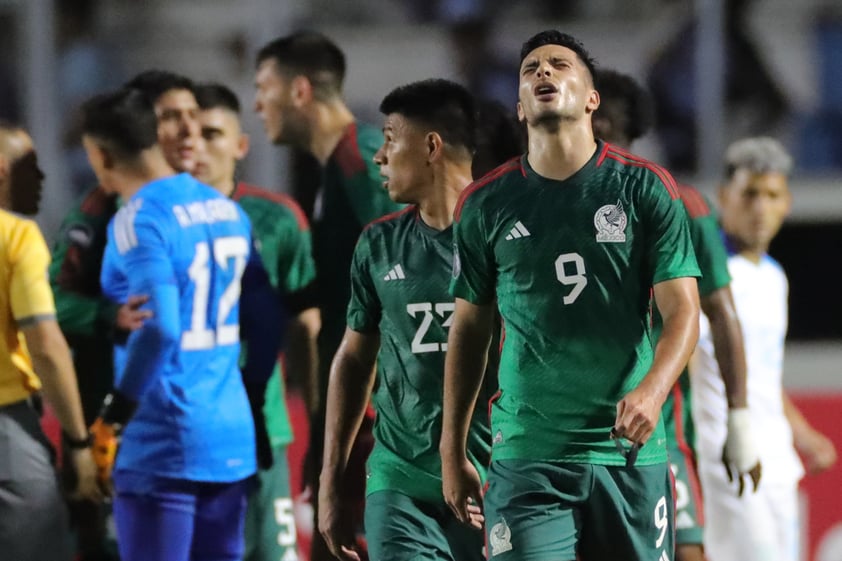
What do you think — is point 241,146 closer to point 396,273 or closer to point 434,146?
point 434,146

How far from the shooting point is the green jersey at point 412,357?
4.84 meters

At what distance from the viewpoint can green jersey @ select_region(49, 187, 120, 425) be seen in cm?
631

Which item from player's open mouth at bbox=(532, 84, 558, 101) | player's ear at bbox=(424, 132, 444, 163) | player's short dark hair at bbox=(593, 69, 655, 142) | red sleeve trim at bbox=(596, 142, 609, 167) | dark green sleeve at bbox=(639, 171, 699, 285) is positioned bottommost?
dark green sleeve at bbox=(639, 171, 699, 285)

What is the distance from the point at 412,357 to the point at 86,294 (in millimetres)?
1962

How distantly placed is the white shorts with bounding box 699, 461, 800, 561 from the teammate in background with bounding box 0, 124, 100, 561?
8.91 ft

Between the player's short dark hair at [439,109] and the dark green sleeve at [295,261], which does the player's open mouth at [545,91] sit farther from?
the dark green sleeve at [295,261]

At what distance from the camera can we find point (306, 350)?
6.40m

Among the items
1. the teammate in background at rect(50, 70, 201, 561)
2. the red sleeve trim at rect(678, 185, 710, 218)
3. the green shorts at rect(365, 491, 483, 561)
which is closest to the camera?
the green shorts at rect(365, 491, 483, 561)

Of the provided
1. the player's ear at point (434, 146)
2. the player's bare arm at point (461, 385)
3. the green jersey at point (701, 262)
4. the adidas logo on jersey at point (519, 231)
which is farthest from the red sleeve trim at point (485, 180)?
the green jersey at point (701, 262)

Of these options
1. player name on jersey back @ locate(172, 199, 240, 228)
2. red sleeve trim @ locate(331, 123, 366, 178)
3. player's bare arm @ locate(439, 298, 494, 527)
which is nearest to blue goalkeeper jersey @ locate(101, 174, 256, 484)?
player name on jersey back @ locate(172, 199, 240, 228)

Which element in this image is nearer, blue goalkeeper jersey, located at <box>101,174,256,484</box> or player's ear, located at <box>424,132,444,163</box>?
player's ear, located at <box>424,132,444,163</box>

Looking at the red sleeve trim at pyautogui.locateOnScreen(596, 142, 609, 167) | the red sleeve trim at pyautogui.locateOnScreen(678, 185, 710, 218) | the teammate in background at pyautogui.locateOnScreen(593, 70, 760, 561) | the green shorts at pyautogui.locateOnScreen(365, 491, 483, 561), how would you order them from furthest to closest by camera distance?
1. the red sleeve trim at pyautogui.locateOnScreen(678, 185, 710, 218)
2. the teammate in background at pyautogui.locateOnScreen(593, 70, 760, 561)
3. the green shorts at pyautogui.locateOnScreen(365, 491, 483, 561)
4. the red sleeve trim at pyautogui.locateOnScreen(596, 142, 609, 167)

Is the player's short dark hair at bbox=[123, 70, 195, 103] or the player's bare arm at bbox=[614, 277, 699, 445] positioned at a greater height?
the player's short dark hair at bbox=[123, 70, 195, 103]

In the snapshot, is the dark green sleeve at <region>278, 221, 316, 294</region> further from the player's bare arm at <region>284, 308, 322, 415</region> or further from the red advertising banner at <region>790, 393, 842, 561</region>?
the red advertising banner at <region>790, 393, 842, 561</region>
